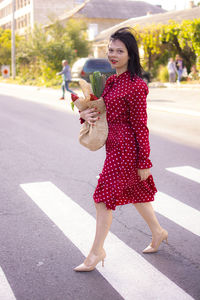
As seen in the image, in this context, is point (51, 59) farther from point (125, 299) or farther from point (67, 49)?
point (125, 299)

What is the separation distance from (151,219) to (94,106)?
1070 millimetres

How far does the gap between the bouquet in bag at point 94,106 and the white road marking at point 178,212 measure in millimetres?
1600

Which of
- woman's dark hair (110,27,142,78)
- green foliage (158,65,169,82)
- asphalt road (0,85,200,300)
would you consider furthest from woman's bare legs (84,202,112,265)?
green foliage (158,65,169,82)

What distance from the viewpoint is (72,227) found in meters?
4.73

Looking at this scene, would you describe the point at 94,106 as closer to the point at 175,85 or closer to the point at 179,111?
the point at 179,111

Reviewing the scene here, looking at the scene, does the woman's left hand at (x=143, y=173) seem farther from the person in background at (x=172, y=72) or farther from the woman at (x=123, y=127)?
the person in background at (x=172, y=72)

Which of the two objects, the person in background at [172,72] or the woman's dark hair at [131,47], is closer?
the woman's dark hair at [131,47]

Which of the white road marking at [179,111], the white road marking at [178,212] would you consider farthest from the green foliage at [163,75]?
the white road marking at [178,212]

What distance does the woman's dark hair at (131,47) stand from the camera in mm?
3508

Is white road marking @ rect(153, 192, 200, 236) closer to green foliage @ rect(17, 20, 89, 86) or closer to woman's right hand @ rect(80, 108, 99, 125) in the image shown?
woman's right hand @ rect(80, 108, 99, 125)

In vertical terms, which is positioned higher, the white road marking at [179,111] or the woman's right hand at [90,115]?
the woman's right hand at [90,115]

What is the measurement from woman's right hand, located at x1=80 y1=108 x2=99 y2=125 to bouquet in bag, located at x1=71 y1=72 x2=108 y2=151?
0.02m

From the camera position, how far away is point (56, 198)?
19.0ft

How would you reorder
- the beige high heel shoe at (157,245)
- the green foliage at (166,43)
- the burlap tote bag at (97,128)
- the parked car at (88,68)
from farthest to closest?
1. the green foliage at (166,43)
2. the parked car at (88,68)
3. the beige high heel shoe at (157,245)
4. the burlap tote bag at (97,128)
